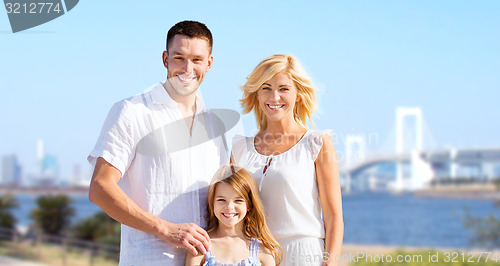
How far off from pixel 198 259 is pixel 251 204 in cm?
27

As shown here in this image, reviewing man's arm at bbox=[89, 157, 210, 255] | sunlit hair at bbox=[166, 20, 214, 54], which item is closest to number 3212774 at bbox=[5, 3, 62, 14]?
sunlit hair at bbox=[166, 20, 214, 54]

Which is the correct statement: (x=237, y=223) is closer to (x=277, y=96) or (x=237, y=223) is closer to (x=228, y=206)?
(x=228, y=206)

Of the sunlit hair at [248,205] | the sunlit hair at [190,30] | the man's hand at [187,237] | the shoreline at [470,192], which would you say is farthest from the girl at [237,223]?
the shoreline at [470,192]

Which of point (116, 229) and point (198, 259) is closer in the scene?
point (198, 259)

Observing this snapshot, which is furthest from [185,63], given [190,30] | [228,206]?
[228,206]

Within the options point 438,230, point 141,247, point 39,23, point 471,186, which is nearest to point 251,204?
point 141,247

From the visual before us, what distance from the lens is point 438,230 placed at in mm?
36250

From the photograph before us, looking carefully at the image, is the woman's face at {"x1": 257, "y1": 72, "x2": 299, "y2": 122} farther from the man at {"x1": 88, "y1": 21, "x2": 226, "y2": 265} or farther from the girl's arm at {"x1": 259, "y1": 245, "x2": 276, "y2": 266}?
the girl's arm at {"x1": 259, "y1": 245, "x2": 276, "y2": 266}

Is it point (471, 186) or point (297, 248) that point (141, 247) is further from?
point (471, 186)

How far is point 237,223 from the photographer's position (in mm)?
1997

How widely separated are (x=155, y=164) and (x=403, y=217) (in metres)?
40.0

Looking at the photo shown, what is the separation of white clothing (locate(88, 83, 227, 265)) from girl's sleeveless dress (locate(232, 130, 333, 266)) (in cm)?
22

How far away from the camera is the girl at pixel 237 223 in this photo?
1935 millimetres

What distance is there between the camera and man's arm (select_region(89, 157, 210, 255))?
176 centimetres
